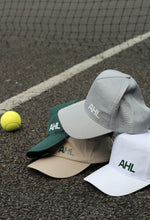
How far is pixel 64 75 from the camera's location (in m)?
4.61

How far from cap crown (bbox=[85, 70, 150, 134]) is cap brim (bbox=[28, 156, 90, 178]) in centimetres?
31

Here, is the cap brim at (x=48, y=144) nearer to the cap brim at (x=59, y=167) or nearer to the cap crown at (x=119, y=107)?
the cap brim at (x=59, y=167)

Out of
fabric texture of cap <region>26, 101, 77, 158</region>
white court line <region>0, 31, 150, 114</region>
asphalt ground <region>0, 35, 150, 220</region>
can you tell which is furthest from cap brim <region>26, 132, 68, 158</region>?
white court line <region>0, 31, 150, 114</region>

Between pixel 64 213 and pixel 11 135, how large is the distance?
3.75ft

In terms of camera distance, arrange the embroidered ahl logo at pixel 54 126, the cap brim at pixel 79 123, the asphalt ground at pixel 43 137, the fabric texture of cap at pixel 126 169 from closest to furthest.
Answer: the asphalt ground at pixel 43 137 < the fabric texture of cap at pixel 126 169 < the cap brim at pixel 79 123 < the embroidered ahl logo at pixel 54 126

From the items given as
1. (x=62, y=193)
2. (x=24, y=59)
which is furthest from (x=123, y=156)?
(x=24, y=59)

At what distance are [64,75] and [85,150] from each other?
2082 millimetres

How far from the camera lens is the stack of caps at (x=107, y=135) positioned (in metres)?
2.41

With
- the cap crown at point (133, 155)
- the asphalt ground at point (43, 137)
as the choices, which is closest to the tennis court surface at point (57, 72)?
the asphalt ground at point (43, 137)

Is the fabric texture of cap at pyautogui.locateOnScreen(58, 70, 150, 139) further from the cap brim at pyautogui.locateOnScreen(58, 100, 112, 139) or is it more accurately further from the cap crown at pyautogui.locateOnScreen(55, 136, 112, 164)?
the cap crown at pyautogui.locateOnScreen(55, 136, 112, 164)

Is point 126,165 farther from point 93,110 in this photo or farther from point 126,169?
point 93,110

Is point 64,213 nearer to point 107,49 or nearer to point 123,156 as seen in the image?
point 123,156

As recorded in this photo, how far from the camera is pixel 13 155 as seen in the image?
115 inches

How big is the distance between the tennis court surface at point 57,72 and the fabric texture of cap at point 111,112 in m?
0.30
